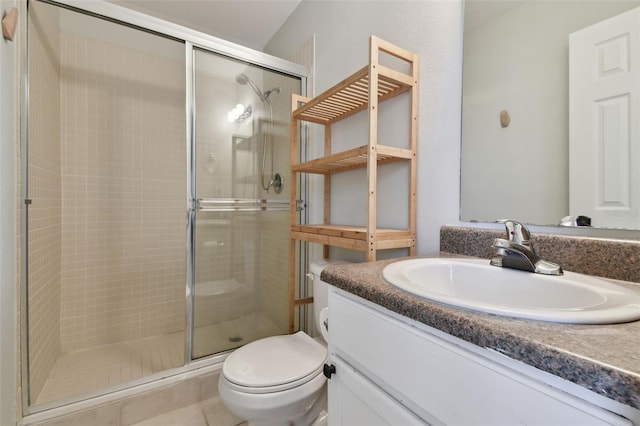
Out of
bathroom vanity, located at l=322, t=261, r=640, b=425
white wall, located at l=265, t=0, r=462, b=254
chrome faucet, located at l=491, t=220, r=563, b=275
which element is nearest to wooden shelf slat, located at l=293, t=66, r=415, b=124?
white wall, located at l=265, t=0, r=462, b=254

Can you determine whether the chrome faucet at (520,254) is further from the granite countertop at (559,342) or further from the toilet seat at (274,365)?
the toilet seat at (274,365)

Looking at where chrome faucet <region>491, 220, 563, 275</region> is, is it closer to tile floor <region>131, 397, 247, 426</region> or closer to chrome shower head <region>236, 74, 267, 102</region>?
tile floor <region>131, 397, 247, 426</region>

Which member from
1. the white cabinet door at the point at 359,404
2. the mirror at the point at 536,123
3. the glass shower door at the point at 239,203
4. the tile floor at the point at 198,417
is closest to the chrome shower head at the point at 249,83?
the glass shower door at the point at 239,203

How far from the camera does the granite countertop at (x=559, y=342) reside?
0.29m

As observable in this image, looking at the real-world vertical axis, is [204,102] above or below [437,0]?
below

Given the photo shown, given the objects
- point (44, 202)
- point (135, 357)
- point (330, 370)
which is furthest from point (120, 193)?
point (330, 370)

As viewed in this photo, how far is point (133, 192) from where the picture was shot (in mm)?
2082

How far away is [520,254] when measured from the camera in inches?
27.2

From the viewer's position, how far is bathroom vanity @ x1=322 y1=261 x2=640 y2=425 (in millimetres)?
310

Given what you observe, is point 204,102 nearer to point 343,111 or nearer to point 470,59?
point 343,111

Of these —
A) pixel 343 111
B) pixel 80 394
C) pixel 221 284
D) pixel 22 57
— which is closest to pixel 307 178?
pixel 343 111

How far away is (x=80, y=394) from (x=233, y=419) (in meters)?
0.72

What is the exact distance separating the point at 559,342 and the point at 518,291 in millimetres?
400

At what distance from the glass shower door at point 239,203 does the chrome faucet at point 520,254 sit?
1.34 meters
